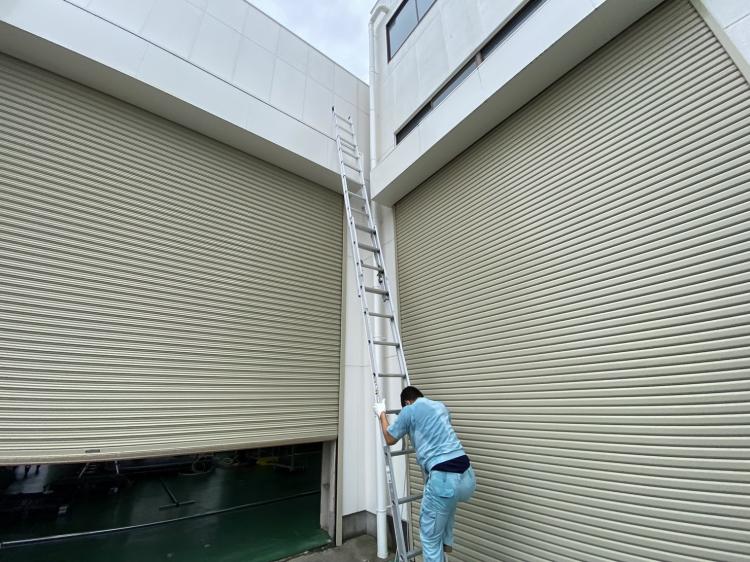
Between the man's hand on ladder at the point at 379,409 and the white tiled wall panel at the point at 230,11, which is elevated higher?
the white tiled wall panel at the point at 230,11

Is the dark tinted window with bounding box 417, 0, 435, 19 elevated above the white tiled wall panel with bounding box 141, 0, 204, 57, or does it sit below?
above

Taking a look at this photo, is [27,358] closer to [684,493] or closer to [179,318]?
[179,318]

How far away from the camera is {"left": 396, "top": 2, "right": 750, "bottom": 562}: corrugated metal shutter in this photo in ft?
6.62

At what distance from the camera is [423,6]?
5.09 meters

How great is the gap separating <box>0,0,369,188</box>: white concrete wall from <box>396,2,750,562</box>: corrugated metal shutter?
2726 millimetres

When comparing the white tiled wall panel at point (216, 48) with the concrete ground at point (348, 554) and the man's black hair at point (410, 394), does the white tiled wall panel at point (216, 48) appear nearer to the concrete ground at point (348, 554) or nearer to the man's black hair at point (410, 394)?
the man's black hair at point (410, 394)

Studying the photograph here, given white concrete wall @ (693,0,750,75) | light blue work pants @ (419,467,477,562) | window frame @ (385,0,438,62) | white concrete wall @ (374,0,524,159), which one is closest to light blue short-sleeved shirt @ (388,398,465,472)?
light blue work pants @ (419,467,477,562)

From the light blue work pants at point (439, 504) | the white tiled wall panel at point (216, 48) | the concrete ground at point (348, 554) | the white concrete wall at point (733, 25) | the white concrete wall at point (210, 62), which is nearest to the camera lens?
the white concrete wall at point (733, 25)

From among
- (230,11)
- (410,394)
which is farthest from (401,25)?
(410,394)

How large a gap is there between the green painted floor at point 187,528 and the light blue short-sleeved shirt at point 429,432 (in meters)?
2.24

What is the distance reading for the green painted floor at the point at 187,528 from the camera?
3.71m

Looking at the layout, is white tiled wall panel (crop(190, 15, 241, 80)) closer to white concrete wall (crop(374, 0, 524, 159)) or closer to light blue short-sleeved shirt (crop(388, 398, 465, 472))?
white concrete wall (crop(374, 0, 524, 159))

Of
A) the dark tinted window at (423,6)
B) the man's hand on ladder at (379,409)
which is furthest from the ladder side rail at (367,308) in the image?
the dark tinted window at (423,6)

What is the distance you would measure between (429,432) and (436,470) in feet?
0.87
